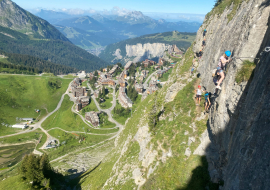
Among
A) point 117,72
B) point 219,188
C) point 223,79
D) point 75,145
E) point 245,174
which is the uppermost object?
point 223,79

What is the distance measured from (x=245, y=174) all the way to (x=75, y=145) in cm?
7127

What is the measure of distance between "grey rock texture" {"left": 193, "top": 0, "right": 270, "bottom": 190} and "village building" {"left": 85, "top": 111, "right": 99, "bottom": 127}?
7014 centimetres

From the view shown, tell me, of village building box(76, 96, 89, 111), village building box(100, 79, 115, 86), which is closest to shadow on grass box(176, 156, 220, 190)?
village building box(76, 96, 89, 111)

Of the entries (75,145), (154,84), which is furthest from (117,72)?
(75,145)

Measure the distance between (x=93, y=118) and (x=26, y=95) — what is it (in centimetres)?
6045

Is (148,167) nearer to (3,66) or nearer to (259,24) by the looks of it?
(259,24)

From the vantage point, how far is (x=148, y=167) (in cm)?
2389

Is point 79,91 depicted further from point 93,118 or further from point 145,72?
point 145,72

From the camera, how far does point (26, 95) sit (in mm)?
108250

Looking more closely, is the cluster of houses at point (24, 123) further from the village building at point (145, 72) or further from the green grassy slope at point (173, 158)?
the village building at point (145, 72)

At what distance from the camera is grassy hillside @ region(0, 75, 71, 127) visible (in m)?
93.8

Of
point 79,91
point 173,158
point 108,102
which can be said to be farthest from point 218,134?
point 79,91

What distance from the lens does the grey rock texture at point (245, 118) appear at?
9.70 m

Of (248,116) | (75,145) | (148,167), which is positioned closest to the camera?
(248,116)
